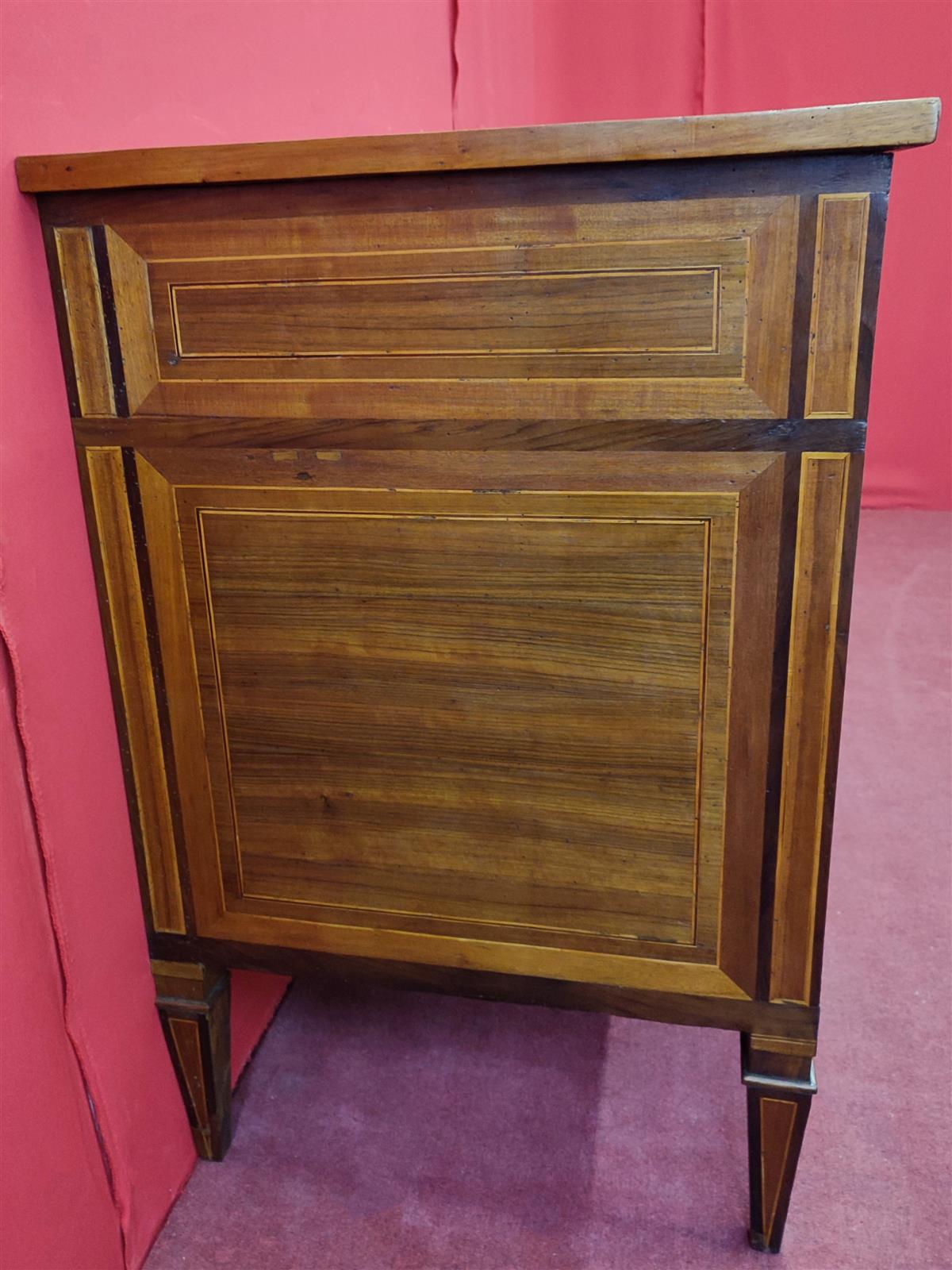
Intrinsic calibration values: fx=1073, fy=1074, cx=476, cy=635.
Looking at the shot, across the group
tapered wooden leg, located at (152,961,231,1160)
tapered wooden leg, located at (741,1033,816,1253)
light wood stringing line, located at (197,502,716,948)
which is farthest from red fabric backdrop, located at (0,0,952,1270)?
tapered wooden leg, located at (741,1033,816,1253)

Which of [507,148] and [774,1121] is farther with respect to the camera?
[774,1121]

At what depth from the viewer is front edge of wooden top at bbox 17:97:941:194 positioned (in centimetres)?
78

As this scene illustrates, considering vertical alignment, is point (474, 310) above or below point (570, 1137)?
above

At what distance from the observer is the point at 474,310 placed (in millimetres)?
902

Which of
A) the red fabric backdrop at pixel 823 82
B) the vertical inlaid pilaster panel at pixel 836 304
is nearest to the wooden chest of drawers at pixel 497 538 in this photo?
the vertical inlaid pilaster panel at pixel 836 304

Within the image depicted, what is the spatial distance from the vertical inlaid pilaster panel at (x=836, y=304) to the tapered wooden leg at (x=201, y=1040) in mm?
873

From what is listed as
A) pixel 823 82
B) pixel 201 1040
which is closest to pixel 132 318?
pixel 201 1040

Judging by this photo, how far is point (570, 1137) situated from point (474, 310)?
1.00 meters

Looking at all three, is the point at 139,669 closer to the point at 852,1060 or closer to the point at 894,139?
the point at 894,139

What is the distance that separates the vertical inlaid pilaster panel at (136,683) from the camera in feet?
3.36

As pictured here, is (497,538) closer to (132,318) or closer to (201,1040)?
(132,318)

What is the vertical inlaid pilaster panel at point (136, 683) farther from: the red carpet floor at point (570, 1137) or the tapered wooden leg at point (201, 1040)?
the red carpet floor at point (570, 1137)

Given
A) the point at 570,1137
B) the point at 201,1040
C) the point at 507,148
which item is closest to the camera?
the point at 507,148

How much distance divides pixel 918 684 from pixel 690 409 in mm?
1894
